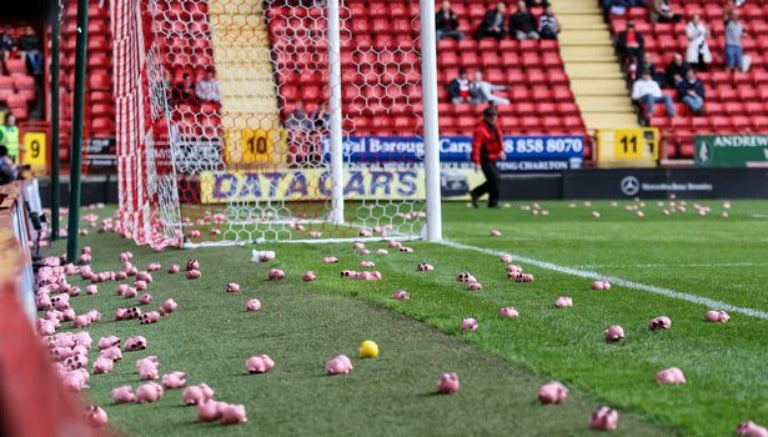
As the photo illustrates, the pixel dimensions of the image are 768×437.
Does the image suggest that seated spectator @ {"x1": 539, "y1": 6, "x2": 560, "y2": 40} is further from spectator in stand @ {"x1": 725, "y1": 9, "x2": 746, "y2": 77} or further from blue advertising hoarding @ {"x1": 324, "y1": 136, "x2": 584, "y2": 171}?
blue advertising hoarding @ {"x1": 324, "y1": 136, "x2": 584, "y2": 171}

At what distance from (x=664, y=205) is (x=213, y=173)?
8.49 metres

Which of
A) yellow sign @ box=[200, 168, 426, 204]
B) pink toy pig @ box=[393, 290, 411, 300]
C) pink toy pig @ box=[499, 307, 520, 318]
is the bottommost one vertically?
pink toy pig @ box=[393, 290, 411, 300]

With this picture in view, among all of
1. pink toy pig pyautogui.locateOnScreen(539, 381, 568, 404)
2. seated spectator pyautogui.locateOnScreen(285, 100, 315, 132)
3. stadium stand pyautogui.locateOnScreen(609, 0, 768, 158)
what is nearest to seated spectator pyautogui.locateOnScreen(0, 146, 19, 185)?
seated spectator pyautogui.locateOnScreen(285, 100, 315, 132)

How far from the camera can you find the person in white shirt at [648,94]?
29688 millimetres

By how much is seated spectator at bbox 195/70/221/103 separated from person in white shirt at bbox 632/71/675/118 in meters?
12.0

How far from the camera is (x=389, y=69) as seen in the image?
22.4 meters

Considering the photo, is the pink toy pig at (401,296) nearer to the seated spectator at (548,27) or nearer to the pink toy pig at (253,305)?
the pink toy pig at (253,305)

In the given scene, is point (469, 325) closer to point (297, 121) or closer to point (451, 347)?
point (451, 347)

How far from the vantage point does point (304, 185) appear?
55.9 ft

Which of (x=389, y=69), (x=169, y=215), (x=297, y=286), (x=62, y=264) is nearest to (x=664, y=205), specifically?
(x=389, y=69)

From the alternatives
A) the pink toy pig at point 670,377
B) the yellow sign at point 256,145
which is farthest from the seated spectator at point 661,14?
the pink toy pig at point 670,377

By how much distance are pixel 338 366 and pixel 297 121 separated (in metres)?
13.9

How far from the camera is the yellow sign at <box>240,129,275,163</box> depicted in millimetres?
17922

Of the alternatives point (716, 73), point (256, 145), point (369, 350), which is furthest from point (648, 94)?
point (369, 350)
